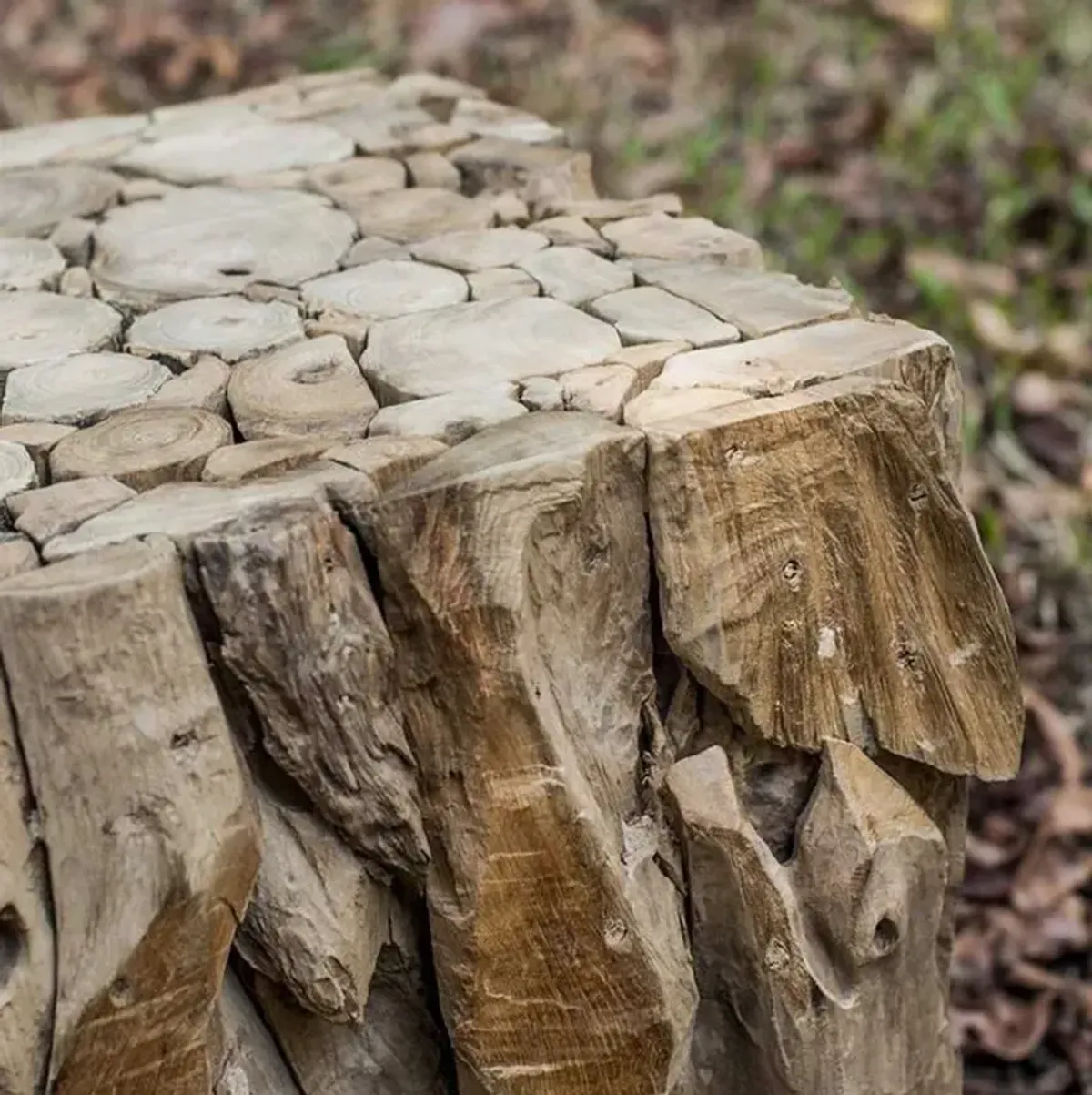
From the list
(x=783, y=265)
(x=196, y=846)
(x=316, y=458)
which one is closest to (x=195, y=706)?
(x=196, y=846)

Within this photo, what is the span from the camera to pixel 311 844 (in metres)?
1.19

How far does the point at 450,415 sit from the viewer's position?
124 centimetres

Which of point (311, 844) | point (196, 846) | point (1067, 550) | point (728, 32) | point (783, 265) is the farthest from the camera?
point (728, 32)

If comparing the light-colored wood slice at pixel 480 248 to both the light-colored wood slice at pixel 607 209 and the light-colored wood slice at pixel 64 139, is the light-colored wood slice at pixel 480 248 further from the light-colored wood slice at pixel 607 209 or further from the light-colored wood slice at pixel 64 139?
the light-colored wood slice at pixel 64 139

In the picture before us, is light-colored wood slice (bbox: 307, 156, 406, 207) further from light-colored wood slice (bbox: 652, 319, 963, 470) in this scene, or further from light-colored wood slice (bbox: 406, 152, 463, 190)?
light-colored wood slice (bbox: 652, 319, 963, 470)

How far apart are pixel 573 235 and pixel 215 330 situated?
13.6 inches

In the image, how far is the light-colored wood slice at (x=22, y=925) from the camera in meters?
1.07

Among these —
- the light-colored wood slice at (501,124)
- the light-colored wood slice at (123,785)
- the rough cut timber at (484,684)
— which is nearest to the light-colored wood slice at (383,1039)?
the rough cut timber at (484,684)

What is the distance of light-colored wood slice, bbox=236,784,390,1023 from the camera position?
118cm

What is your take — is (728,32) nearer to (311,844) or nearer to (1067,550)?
(1067,550)

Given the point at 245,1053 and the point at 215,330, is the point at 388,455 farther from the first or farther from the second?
the point at 245,1053

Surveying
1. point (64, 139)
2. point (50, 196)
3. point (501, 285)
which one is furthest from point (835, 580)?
point (64, 139)

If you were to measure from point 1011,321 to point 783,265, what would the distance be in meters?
0.37

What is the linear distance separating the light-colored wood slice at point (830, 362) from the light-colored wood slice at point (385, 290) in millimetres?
236
